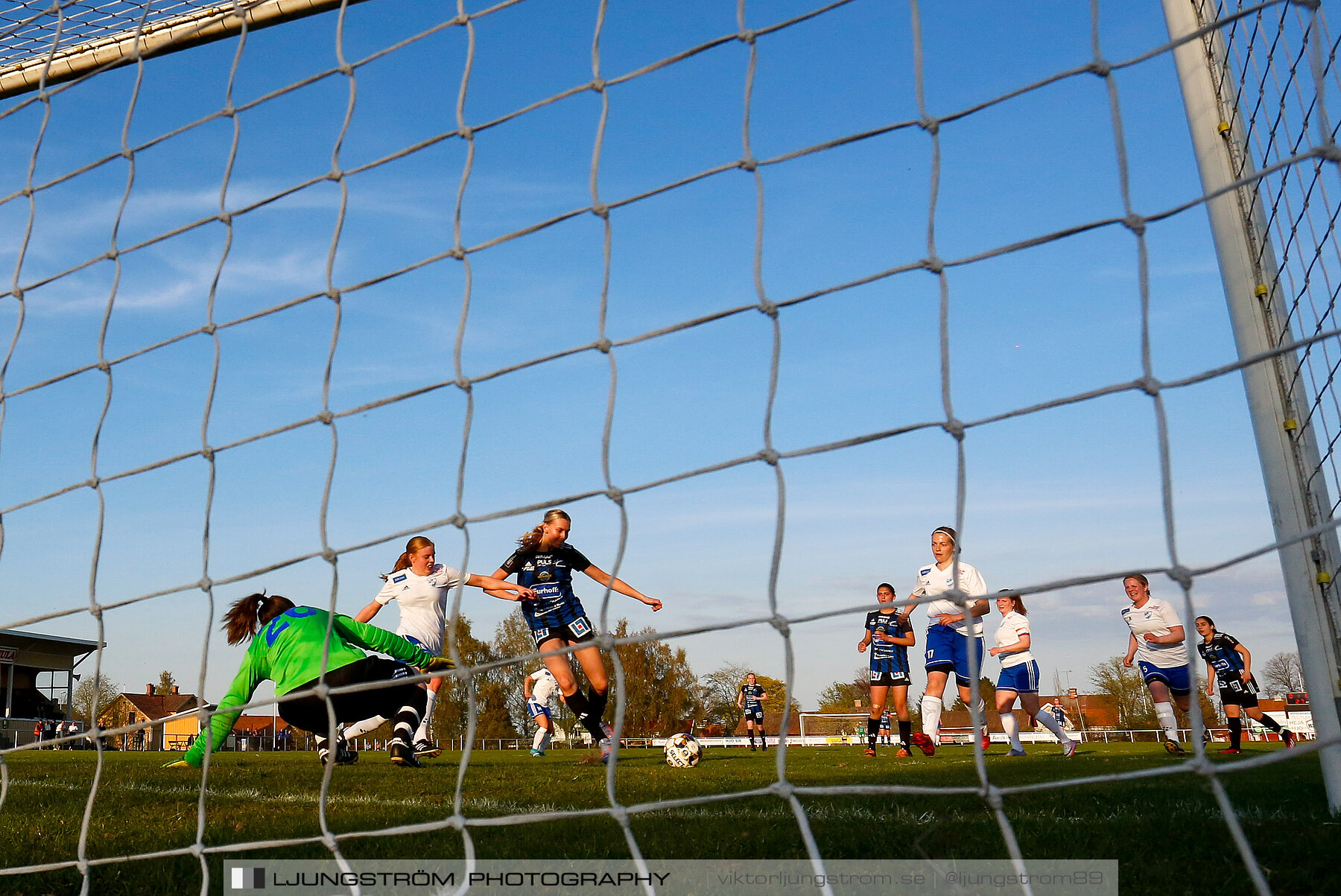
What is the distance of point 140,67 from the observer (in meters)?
3.74

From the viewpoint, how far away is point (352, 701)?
4.77 m

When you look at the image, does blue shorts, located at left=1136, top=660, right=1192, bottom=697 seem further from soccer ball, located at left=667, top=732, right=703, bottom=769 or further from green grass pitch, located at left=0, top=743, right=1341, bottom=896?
soccer ball, located at left=667, top=732, right=703, bottom=769

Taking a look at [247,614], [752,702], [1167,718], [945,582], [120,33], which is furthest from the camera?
[752,702]

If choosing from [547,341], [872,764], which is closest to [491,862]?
[547,341]

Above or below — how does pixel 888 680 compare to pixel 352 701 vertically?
above

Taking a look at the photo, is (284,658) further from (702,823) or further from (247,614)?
(702,823)

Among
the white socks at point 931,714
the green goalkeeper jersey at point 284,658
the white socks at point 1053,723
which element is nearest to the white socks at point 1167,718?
the white socks at point 1053,723

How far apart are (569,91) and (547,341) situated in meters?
0.67

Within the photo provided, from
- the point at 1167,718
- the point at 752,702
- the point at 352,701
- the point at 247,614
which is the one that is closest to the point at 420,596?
the point at 247,614

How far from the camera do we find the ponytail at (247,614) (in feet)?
15.9

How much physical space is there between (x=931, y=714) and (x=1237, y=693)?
3.75 metres

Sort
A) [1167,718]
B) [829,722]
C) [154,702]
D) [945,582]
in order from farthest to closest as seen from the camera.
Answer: [154,702] < [829,722] < [1167,718] < [945,582]

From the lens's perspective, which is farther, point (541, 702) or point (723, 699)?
point (723, 699)

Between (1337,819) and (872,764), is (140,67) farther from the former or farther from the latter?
(872,764)
